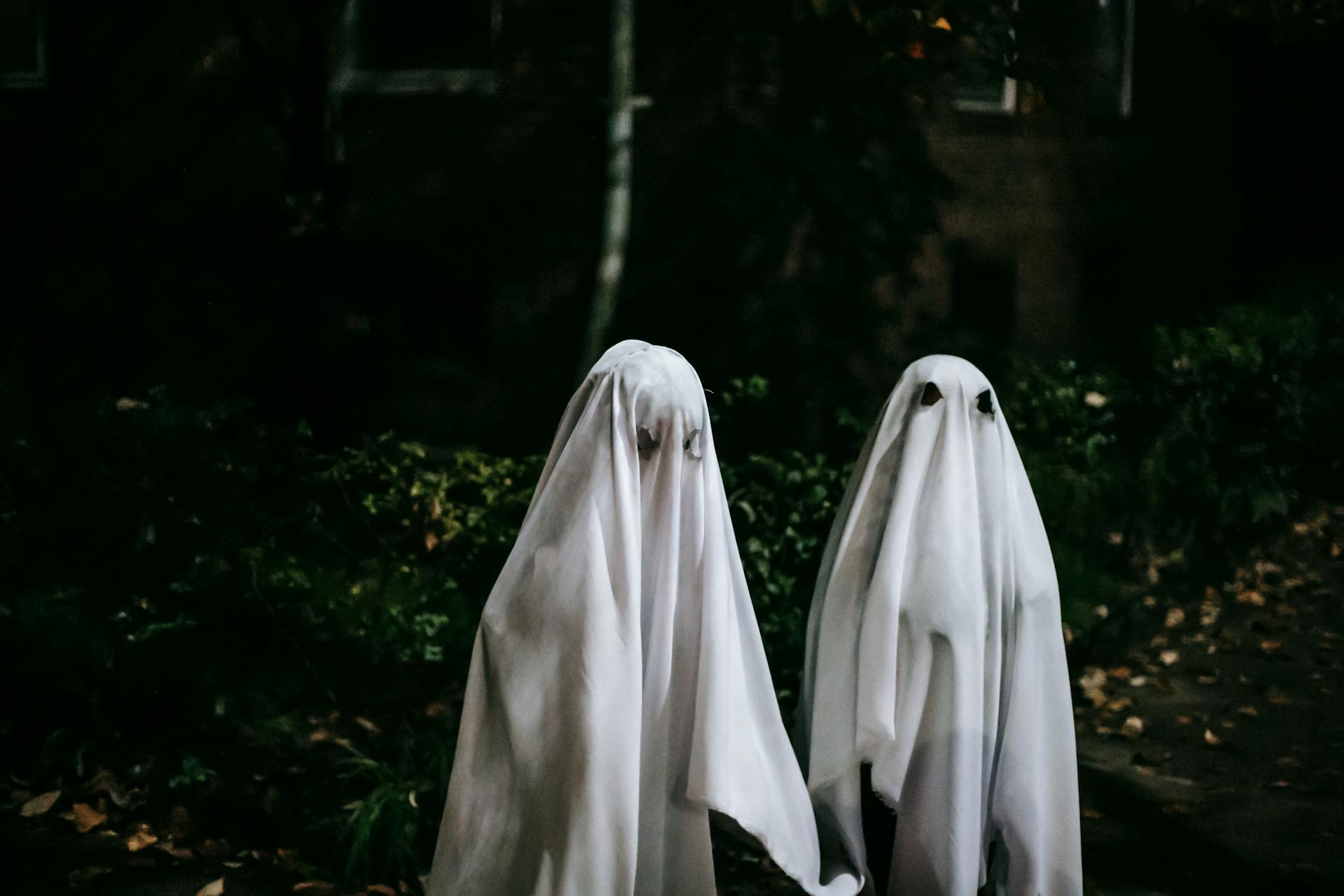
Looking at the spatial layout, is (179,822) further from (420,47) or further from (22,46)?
(420,47)

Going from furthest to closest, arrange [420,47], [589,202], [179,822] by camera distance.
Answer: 1. [589,202]
2. [420,47]
3. [179,822]

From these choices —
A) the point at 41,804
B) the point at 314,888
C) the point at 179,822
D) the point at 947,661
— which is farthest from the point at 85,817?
the point at 947,661

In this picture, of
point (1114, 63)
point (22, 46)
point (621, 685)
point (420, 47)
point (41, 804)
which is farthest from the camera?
point (1114, 63)

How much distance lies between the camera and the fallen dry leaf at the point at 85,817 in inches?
166

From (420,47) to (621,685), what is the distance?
5.67 meters

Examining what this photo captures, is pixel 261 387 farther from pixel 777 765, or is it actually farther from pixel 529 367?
pixel 777 765

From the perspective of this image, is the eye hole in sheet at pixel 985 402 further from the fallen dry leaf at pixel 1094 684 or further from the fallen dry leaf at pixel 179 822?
the fallen dry leaf at pixel 179 822

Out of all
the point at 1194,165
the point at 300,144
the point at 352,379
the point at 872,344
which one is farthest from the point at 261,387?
the point at 1194,165

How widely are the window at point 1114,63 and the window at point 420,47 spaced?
396 cm

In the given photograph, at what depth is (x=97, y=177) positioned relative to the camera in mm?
6121

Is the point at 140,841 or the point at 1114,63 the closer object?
the point at 140,841

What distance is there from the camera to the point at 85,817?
4.25m

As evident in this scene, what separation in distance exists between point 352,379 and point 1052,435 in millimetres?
3883

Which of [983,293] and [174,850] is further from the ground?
[983,293]
